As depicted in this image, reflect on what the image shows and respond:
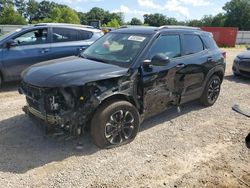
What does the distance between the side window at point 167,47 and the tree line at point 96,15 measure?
175 ft

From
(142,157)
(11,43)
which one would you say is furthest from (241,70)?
(11,43)

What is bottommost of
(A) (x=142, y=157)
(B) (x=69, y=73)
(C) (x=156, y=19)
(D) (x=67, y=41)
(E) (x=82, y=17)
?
(A) (x=142, y=157)

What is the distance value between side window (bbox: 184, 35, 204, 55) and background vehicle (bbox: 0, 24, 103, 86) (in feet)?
9.05

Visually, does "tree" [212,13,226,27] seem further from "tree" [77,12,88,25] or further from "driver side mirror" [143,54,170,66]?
"driver side mirror" [143,54,170,66]

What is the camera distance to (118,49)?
17.0ft

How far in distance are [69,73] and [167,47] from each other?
6.29 ft

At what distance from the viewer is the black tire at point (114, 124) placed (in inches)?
169

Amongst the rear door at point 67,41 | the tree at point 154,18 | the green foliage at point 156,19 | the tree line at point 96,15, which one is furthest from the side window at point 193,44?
the tree at point 154,18

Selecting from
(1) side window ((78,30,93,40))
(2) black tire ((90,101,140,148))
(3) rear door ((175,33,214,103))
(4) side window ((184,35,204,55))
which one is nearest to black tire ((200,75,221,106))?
(3) rear door ((175,33,214,103))

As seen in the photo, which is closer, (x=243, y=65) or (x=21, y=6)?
(x=243, y=65)

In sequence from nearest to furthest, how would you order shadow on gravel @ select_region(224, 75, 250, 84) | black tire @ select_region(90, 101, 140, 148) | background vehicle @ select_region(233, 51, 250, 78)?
black tire @ select_region(90, 101, 140, 148)
shadow on gravel @ select_region(224, 75, 250, 84)
background vehicle @ select_region(233, 51, 250, 78)

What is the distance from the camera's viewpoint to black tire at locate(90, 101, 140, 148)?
4297mm

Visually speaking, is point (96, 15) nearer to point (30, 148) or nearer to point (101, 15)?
point (101, 15)

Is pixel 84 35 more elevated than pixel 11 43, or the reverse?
pixel 84 35
